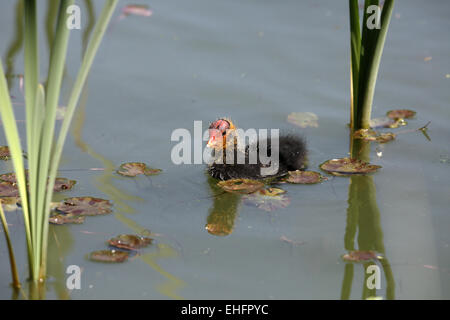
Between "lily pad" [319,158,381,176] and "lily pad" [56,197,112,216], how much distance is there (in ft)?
6.04

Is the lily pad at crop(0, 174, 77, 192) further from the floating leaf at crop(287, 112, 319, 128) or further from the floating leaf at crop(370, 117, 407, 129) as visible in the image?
the floating leaf at crop(370, 117, 407, 129)

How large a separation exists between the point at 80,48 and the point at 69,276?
3.94 m

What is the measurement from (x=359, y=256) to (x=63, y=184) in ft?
7.49

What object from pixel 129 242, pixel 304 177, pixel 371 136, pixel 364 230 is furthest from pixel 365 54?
pixel 129 242

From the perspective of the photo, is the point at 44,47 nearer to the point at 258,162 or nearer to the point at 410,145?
the point at 258,162

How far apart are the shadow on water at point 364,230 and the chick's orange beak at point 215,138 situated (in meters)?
1.12

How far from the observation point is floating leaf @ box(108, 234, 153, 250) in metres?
3.74

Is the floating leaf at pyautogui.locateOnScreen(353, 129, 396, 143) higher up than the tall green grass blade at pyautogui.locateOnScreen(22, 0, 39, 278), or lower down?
lower down

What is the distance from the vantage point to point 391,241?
12.8 feet

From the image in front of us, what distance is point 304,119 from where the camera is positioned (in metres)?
5.77

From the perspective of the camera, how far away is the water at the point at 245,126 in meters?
3.54

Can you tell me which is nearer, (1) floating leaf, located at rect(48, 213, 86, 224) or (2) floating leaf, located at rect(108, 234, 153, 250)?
(2) floating leaf, located at rect(108, 234, 153, 250)

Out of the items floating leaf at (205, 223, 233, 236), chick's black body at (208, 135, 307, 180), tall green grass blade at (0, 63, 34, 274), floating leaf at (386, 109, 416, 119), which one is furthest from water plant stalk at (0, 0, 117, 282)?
floating leaf at (386, 109, 416, 119)

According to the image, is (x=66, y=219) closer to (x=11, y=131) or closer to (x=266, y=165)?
(x=11, y=131)
